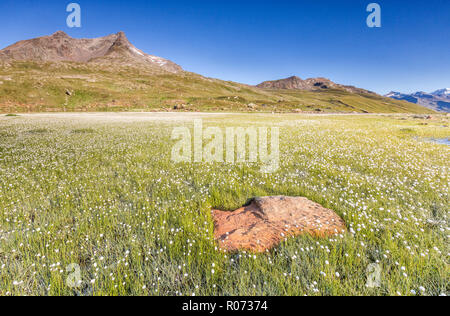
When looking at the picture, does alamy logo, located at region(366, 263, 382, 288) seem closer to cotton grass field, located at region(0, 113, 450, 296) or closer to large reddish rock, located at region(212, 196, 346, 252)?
cotton grass field, located at region(0, 113, 450, 296)

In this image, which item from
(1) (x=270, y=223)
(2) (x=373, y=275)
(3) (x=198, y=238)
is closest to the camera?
(2) (x=373, y=275)

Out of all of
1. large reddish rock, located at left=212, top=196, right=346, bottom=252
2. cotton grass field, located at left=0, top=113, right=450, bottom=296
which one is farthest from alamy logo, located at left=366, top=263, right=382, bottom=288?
large reddish rock, located at left=212, top=196, right=346, bottom=252

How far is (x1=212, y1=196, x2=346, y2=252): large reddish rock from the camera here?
12.3 ft

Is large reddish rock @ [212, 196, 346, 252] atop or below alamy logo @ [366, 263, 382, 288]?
atop

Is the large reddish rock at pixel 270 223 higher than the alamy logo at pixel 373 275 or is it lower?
higher

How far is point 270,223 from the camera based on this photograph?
13.8ft

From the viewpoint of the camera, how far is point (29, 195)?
240 inches

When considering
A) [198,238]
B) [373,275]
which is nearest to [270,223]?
[198,238]

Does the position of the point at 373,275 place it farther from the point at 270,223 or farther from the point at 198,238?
the point at 198,238

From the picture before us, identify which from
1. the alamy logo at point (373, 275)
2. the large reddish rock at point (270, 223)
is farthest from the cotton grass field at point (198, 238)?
the large reddish rock at point (270, 223)

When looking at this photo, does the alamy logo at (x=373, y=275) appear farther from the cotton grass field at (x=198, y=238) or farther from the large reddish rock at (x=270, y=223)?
the large reddish rock at (x=270, y=223)

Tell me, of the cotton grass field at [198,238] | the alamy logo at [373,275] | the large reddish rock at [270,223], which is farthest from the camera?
the large reddish rock at [270,223]

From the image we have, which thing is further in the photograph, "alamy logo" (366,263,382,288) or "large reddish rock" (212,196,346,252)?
"large reddish rock" (212,196,346,252)

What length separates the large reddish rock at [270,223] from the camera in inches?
148
